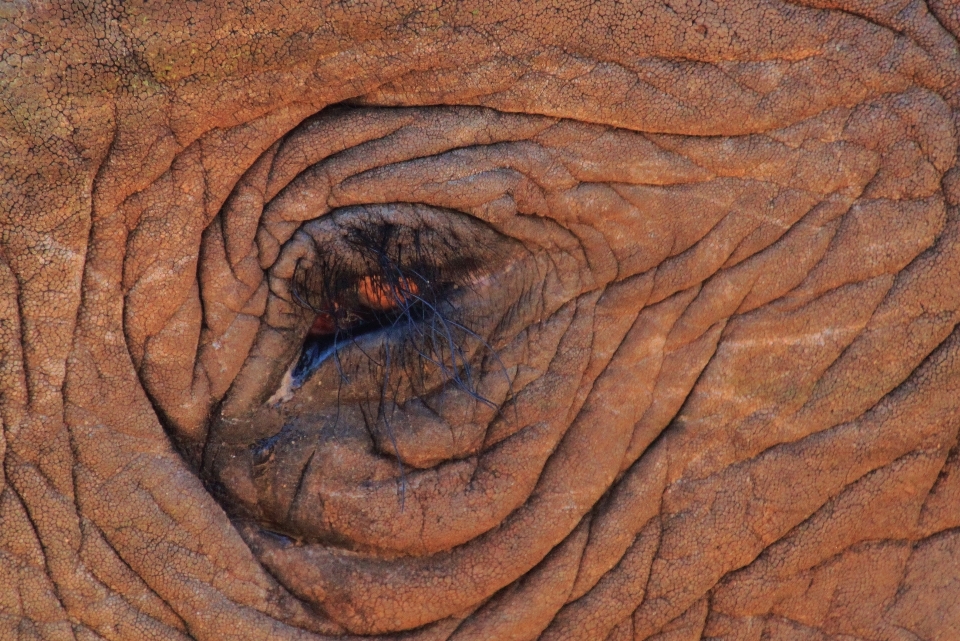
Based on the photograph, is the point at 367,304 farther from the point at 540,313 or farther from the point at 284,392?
the point at 540,313

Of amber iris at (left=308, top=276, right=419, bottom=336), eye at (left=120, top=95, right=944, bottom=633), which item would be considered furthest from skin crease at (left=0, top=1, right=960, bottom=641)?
amber iris at (left=308, top=276, right=419, bottom=336)

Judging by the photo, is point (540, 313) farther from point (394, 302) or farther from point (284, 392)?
point (284, 392)

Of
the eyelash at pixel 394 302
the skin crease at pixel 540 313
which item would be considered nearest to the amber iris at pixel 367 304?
the eyelash at pixel 394 302

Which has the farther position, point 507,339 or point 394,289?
point 507,339

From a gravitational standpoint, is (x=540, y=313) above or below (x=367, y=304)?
below

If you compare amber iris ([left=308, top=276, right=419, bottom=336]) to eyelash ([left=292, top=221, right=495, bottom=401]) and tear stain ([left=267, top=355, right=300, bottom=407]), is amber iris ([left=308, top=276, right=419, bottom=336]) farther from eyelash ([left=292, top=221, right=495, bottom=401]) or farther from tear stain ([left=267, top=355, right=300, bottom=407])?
tear stain ([left=267, top=355, right=300, bottom=407])

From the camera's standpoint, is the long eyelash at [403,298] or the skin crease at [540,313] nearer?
the skin crease at [540,313]

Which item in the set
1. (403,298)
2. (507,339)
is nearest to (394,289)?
(403,298)

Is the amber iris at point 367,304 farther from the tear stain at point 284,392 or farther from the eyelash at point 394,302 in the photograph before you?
the tear stain at point 284,392
